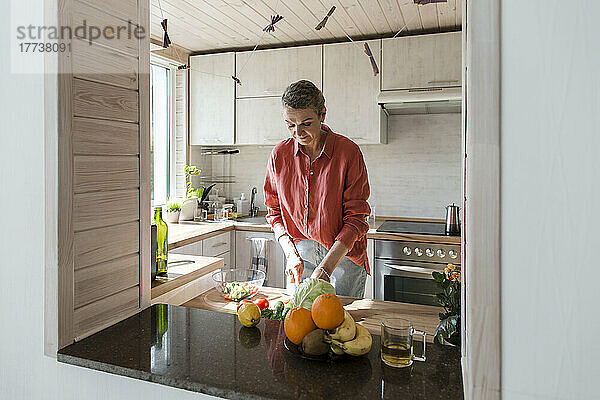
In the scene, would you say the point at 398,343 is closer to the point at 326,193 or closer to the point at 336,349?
the point at 336,349

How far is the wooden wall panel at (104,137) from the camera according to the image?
1.16 metres

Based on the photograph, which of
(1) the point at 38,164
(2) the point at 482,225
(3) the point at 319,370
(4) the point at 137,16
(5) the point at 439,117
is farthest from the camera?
(5) the point at 439,117

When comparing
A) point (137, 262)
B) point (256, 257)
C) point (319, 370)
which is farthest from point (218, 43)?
point (319, 370)

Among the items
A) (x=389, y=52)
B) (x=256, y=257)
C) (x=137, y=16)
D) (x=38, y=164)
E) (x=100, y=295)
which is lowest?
(x=256, y=257)

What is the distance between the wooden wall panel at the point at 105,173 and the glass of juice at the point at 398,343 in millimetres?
785

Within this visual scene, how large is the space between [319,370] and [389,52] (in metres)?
2.95

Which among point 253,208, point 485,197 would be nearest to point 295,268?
point 485,197

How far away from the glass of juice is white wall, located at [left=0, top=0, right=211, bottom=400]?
64cm

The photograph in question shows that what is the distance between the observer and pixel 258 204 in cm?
435

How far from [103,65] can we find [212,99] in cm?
290

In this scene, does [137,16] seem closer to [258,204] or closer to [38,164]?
[38,164]

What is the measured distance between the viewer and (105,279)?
1.24 meters
